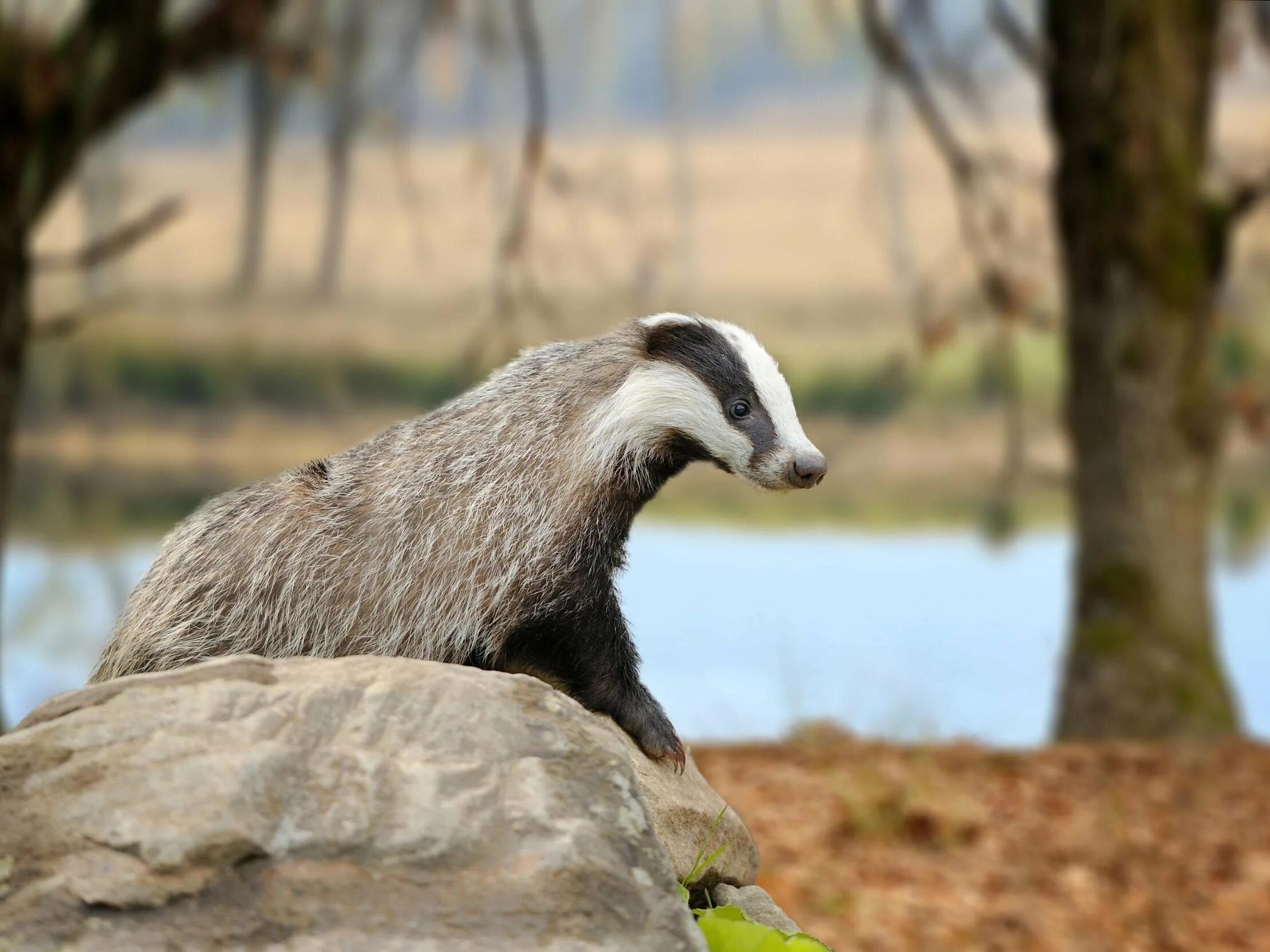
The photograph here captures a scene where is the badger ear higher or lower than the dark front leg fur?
higher

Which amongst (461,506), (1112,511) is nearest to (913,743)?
(1112,511)

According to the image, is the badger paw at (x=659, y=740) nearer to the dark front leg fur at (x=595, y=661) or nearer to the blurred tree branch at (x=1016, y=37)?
the dark front leg fur at (x=595, y=661)

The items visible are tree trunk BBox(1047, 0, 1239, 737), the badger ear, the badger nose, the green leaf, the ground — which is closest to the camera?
the green leaf

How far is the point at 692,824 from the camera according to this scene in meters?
3.82

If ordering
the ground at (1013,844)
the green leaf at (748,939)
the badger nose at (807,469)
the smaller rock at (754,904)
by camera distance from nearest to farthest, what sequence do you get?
the green leaf at (748,939) → the badger nose at (807,469) → the smaller rock at (754,904) → the ground at (1013,844)

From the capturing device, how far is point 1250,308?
1017cm

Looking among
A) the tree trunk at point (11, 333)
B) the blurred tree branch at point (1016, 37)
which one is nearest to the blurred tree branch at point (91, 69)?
the tree trunk at point (11, 333)

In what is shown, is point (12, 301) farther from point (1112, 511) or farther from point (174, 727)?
point (1112, 511)

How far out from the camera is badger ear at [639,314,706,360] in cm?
372

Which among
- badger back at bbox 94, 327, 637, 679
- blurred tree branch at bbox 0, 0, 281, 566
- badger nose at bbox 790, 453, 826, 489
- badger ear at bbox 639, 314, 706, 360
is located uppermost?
blurred tree branch at bbox 0, 0, 281, 566

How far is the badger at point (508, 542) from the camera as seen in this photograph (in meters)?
3.62

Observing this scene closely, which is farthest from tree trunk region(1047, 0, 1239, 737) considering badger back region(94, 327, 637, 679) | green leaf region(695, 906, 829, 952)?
green leaf region(695, 906, 829, 952)

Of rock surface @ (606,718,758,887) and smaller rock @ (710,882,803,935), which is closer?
rock surface @ (606,718,758,887)

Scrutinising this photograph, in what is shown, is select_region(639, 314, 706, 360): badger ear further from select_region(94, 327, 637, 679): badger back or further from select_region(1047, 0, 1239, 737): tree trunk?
select_region(1047, 0, 1239, 737): tree trunk
